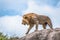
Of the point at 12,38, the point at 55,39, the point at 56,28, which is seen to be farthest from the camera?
the point at 12,38

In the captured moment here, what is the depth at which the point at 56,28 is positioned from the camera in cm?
1733

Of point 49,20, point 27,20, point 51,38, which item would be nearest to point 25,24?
point 27,20

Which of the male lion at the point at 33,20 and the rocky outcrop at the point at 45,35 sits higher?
the male lion at the point at 33,20

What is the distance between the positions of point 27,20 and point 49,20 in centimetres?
179

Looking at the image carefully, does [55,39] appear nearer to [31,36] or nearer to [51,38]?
[51,38]

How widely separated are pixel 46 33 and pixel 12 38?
17.8 feet

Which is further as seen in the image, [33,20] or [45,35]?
[33,20]

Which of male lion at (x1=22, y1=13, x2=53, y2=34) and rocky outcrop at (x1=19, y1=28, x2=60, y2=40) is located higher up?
male lion at (x1=22, y1=13, x2=53, y2=34)

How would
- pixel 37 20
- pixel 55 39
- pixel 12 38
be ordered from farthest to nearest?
pixel 12 38, pixel 37 20, pixel 55 39

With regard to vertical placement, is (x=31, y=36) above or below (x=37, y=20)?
below

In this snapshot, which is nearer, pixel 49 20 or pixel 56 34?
pixel 56 34

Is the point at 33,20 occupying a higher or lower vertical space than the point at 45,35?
higher

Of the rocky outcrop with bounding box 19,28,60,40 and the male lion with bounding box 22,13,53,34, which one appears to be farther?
the male lion with bounding box 22,13,53,34

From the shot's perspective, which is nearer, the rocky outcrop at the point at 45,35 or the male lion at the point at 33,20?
the rocky outcrop at the point at 45,35
